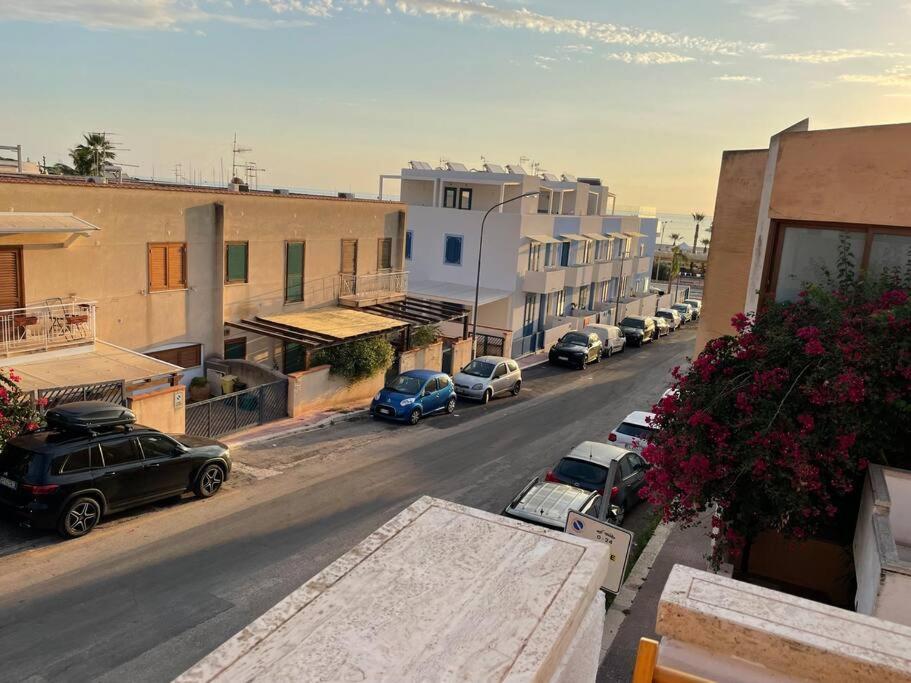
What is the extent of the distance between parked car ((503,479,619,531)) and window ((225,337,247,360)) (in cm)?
1163

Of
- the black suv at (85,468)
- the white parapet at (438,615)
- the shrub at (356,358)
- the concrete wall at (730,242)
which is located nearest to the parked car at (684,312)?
the shrub at (356,358)

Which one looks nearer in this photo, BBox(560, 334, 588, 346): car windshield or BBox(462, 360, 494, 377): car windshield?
BBox(462, 360, 494, 377): car windshield

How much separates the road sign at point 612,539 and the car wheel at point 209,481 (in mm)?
8429

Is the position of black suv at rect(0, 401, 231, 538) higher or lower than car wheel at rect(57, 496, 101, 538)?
higher

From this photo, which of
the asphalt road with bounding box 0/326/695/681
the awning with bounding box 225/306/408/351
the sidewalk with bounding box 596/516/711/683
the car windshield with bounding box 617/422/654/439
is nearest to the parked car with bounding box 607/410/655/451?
the car windshield with bounding box 617/422/654/439

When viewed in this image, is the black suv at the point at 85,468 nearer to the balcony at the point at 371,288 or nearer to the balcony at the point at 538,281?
the balcony at the point at 371,288

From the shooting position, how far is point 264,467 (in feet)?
54.2

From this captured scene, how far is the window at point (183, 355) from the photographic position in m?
19.7

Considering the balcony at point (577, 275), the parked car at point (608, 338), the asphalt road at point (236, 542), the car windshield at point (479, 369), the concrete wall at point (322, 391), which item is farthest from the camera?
the balcony at point (577, 275)

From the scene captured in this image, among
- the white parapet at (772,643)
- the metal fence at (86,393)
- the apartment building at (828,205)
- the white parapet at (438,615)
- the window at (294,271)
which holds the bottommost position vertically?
the metal fence at (86,393)

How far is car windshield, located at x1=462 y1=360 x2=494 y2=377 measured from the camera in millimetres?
25969

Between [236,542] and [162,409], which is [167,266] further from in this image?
[236,542]

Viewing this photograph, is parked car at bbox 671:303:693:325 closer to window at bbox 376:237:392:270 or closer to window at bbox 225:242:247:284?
window at bbox 376:237:392:270

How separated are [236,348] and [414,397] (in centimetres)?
575
